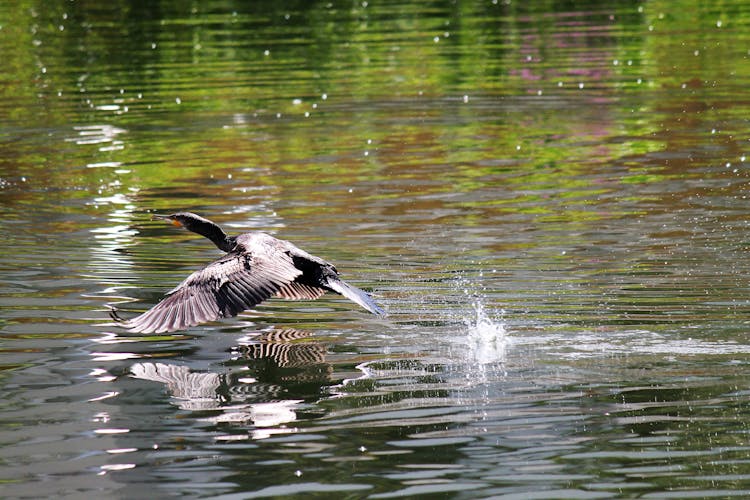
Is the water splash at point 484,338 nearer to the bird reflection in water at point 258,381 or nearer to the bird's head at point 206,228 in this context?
the bird reflection in water at point 258,381

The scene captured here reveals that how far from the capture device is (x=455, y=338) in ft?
29.2

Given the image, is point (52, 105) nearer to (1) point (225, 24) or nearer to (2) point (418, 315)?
(1) point (225, 24)

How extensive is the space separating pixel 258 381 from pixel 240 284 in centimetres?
68

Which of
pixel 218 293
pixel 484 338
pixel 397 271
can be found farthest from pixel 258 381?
pixel 397 271

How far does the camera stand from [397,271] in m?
10.7

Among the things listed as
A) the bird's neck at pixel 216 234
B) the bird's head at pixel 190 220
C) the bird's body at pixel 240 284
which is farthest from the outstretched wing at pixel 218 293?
the bird's head at pixel 190 220

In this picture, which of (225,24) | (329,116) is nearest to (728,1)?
(225,24)

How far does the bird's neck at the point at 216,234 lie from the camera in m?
9.73

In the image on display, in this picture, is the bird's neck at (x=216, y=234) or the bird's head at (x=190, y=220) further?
the bird's head at (x=190, y=220)

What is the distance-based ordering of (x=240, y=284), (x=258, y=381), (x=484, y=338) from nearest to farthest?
1. (x=258, y=381)
2. (x=240, y=284)
3. (x=484, y=338)

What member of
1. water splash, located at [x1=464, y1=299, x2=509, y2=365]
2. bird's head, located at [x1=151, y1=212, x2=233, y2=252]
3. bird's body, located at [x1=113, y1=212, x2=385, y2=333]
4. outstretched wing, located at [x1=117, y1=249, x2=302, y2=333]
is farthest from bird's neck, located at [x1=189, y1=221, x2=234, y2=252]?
water splash, located at [x1=464, y1=299, x2=509, y2=365]

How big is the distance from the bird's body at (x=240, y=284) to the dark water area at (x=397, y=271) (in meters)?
0.37

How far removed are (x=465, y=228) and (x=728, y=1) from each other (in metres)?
20.5

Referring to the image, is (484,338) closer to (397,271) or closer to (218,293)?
(218,293)
